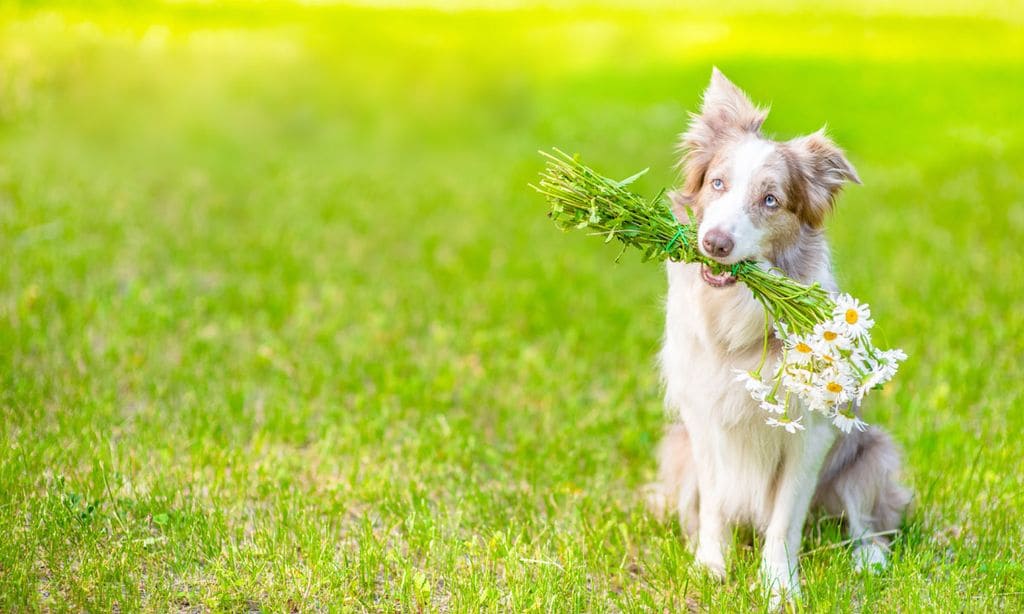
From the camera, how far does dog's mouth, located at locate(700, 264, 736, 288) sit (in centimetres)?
413

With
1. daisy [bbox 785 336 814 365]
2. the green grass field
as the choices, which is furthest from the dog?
daisy [bbox 785 336 814 365]

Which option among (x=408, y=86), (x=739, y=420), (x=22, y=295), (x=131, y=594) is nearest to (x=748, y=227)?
(x=739, y=420)

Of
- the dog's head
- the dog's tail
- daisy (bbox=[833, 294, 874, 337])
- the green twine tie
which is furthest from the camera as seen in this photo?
the dog's tail

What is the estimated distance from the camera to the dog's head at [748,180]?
4035 mm

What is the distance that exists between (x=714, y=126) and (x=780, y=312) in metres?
Result: 0.84

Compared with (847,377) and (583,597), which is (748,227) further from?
(583,597)

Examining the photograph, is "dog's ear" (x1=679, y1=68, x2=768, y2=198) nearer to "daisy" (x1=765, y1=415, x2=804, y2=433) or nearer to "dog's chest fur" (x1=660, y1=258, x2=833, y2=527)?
"dog's chest fur" (x1=660, y1=258, x2=833, y2=527)

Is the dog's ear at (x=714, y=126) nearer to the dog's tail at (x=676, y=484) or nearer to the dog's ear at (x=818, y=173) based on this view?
Result: the dog's ear at (x=818, y=173)

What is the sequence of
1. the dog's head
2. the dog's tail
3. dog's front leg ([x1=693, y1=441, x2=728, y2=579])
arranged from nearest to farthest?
1. the dog's head
2. dog's front leg ([x1=693, y1=441, x2=728, y2=579])
3. the dog's tail

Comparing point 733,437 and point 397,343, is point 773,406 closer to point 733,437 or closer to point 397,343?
point 733,437

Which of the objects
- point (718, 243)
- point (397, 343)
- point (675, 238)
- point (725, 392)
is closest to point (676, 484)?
point (725, 392)

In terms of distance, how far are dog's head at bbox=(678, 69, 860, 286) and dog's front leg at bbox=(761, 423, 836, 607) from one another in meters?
0.77

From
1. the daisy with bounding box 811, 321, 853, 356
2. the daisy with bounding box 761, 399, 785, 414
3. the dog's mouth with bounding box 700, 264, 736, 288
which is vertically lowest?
the daisy with bounding box 761, 399, 785, 414

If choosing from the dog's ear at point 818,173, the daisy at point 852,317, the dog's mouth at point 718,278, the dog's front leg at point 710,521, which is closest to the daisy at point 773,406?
the daisy at point 852,317
